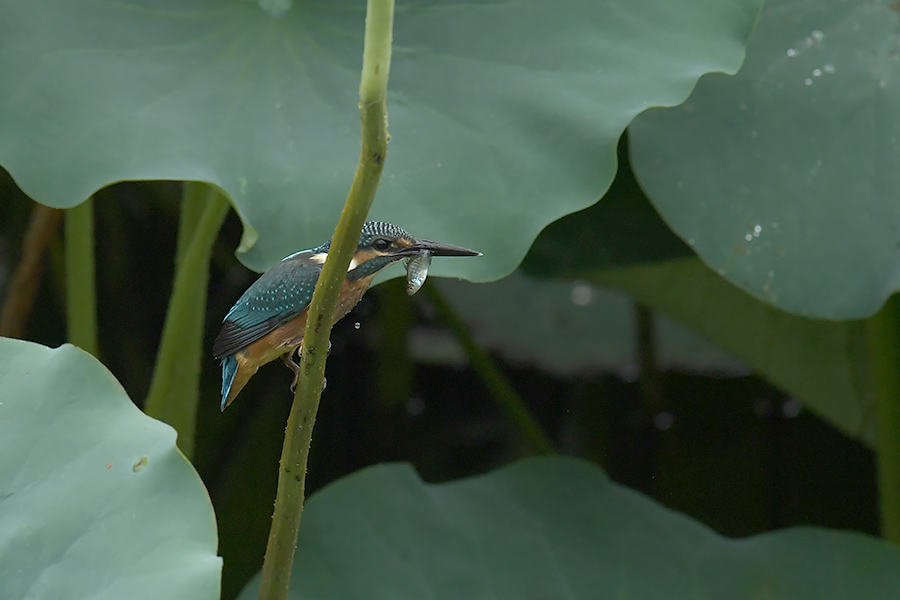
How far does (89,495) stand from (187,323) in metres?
0.33

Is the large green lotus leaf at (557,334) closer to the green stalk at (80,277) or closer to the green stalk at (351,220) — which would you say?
the green stalk at (80,277)

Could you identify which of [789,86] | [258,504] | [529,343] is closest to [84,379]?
[789,86]

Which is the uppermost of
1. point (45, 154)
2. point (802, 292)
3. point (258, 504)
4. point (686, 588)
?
point (45, 154)

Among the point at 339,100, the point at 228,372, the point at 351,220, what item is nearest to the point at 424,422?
the point at 339,100

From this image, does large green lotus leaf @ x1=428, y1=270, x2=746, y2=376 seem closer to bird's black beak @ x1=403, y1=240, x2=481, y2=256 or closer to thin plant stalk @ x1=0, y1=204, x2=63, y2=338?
thin plant stalk @ x1=0, y1=204, x2=63, y2=338

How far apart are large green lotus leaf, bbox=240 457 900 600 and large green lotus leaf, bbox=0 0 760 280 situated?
33 cm

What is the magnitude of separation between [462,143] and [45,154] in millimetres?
350

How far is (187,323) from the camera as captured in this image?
0.90 meters

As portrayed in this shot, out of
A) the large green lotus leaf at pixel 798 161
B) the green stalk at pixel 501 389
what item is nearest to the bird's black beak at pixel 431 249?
the large green lotus leaf at pixel 798 161

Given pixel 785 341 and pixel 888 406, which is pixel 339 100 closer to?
pixel 888 406

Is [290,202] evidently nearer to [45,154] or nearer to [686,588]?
[45,154]

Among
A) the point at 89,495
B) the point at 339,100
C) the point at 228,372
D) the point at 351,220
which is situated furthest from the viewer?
the point at 339,100

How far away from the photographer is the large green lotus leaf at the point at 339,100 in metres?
0.74

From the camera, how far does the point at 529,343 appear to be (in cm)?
206
